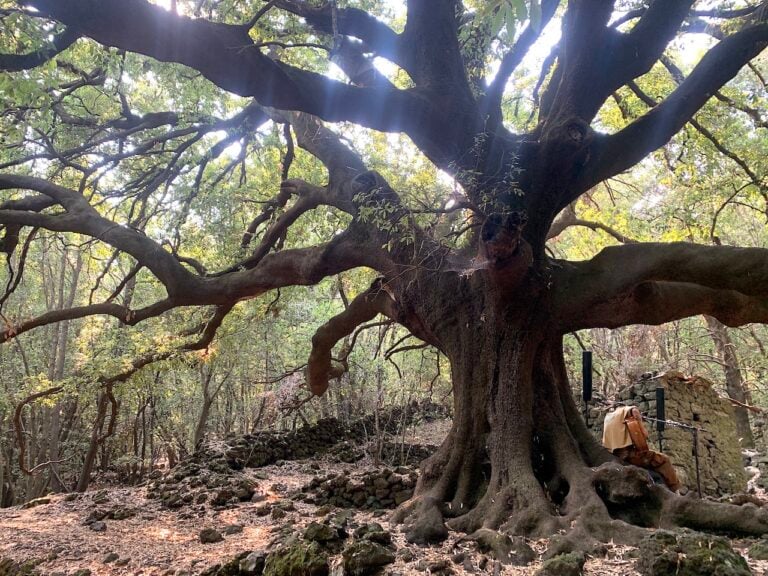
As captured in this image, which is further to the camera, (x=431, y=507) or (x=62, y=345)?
(x=62, y=345)

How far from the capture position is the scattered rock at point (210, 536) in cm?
440

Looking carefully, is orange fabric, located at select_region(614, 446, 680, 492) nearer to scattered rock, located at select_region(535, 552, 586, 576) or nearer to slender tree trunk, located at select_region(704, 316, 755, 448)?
scattered rock, located at select_region(535, 552, 586, 576)

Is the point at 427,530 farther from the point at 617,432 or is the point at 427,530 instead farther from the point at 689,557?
the point at 617,432

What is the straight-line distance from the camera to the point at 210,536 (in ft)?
14.5

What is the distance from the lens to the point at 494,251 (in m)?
3.99

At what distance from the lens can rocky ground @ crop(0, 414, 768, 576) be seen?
2.85 m

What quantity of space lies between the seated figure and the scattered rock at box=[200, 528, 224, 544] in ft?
12.1

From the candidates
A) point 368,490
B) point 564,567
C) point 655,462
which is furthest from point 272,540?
point 655,462

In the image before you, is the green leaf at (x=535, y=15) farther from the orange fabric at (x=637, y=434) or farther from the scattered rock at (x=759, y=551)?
the orange fabric at (x=637, y=434)

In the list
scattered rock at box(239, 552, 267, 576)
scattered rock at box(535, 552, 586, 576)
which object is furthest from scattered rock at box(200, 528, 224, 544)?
Answer: scattered rock at box(535, 552, 586, 576)

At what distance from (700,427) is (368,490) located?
539 cm

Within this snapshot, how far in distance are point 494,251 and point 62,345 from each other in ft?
37.8

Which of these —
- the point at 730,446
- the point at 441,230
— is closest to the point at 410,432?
the point at 730,446

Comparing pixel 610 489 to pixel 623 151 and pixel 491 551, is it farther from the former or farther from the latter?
pixel 623 151
